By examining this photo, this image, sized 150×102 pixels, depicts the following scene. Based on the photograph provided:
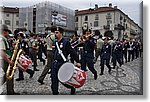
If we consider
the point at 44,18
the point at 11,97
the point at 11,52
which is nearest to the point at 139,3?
the point at 44,18

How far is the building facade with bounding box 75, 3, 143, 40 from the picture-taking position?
2.42m

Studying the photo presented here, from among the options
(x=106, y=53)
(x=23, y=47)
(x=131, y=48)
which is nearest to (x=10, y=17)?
(x=23, y=47)

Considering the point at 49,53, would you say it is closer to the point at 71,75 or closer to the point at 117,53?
the point at 71,75

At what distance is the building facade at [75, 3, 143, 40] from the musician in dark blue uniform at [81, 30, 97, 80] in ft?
0.30

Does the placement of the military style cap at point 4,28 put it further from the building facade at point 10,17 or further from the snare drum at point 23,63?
the snare drum at point 23,63

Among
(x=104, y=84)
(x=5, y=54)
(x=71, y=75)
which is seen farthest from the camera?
(x=104, y=84)

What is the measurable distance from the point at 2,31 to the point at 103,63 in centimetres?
107

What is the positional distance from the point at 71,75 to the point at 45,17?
0.64 m

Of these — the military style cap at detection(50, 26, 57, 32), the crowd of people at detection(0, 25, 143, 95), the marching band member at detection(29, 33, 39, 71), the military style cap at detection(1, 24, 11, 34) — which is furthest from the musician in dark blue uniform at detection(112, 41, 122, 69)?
the military style cap at detection(1, 24, 11, 34)

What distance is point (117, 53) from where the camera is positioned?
2510 mm

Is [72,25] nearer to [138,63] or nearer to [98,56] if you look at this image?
[98,56]

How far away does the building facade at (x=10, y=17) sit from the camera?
238cm

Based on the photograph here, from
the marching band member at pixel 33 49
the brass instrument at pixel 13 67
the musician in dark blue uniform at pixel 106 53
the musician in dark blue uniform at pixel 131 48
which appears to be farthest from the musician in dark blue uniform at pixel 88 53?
the brass instrument at pixel 13 67

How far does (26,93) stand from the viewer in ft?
7.85
